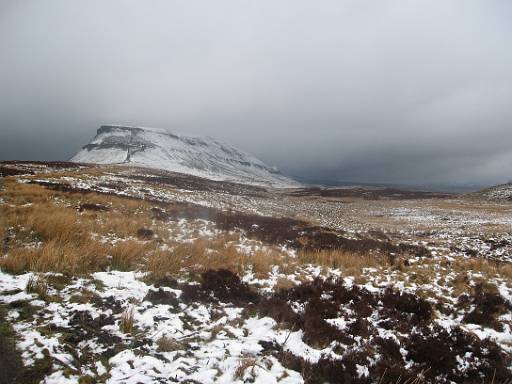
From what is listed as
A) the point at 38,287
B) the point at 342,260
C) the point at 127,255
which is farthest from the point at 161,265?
the point at 342,260

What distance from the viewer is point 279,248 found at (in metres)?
14.7

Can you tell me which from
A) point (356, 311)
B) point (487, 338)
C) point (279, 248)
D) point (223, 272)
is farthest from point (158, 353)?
point (279, 248)

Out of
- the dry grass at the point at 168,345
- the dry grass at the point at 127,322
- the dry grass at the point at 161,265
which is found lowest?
the dry grass at the point at 168,345

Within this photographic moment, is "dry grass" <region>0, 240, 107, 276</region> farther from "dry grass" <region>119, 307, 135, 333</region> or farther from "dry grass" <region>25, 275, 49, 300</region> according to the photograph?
"dry grass" <region>119, 307, 135, 333</region>

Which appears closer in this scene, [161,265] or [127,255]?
[161,265]

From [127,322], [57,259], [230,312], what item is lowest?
[230,312]

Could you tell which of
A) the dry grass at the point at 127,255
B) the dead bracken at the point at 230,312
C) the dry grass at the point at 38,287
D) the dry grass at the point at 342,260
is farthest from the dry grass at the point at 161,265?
the dry grass at the point at 342,260

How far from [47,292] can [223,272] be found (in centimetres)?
479

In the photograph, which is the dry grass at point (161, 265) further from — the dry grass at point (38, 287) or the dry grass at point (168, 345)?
the dry grass at point (168, 345)

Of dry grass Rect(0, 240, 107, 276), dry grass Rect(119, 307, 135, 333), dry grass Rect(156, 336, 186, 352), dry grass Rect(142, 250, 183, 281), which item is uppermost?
dry grass Rect(0, 240, 107, 276)

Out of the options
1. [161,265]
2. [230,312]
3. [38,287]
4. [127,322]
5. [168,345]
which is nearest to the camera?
[168,345]

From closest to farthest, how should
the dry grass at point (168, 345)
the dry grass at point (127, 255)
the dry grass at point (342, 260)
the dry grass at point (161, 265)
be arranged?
the dry grass at point (168, 345)
the dry grass at point (161, 265)
the dry grass at point (127, 255)
the dry grass at point (342, 260)

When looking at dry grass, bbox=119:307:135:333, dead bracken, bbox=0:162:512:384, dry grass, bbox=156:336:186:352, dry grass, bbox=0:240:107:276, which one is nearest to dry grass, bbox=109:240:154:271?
dead bracken, bbox=0:162:512:384

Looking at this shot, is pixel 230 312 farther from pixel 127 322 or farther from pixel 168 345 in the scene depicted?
pixel 127 322
